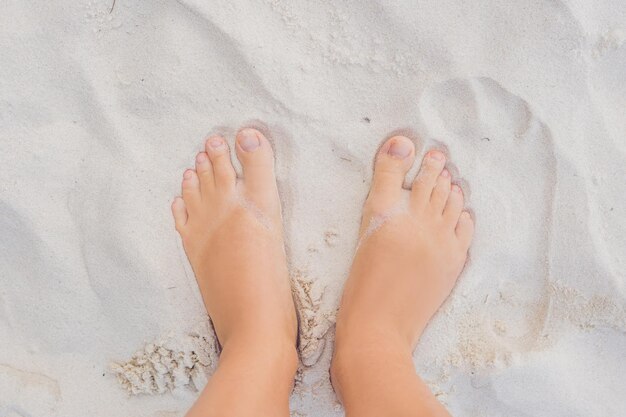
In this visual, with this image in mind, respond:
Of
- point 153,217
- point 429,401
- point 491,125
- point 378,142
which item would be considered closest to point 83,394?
point 153,217

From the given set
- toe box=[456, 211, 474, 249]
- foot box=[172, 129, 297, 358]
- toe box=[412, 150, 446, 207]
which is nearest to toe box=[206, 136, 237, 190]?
foot box=[172, 129, 297, 358]

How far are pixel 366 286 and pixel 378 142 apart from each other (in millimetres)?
341

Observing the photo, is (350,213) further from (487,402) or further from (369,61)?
(487,402)

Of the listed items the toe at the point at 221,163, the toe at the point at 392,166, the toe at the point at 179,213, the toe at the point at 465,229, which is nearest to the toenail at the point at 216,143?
the toe at the point at 221,163

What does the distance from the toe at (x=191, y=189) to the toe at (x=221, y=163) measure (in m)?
0.05

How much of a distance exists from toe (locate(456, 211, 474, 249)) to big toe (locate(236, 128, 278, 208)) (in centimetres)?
45

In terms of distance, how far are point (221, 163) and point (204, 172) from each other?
0.15 feet

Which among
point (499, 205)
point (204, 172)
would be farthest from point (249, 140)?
point (499, 205)

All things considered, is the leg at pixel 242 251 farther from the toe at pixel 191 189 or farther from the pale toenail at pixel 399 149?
the pale toenail at pixel 399 149

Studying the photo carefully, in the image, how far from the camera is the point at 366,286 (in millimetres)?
1379

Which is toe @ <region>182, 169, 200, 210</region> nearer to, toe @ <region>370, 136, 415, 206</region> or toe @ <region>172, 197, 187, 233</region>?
toe @ <region>172, 197, 187, 233</region>

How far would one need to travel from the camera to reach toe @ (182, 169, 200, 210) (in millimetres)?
1383

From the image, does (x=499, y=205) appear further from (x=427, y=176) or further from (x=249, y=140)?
(x=249, y=140)

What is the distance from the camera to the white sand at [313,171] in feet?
4.18
